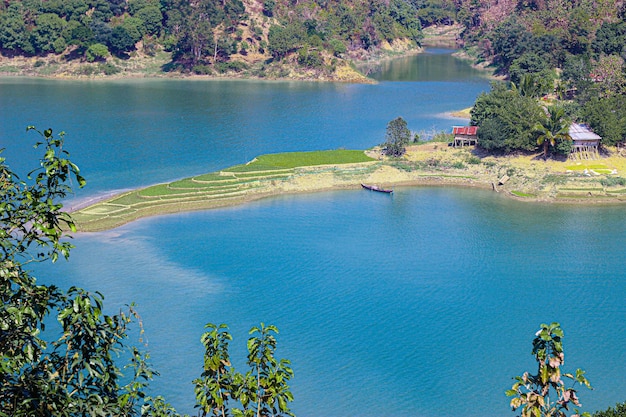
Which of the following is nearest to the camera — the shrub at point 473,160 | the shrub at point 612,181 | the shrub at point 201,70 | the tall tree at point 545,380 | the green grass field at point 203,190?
the tall tree at point 545,380

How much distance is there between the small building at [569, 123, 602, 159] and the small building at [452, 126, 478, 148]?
362 inches

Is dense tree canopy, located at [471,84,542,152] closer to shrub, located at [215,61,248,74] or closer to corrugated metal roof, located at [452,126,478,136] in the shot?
corrugated metal roof, located at [452,126,478,136]

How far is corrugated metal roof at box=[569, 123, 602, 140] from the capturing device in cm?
7281

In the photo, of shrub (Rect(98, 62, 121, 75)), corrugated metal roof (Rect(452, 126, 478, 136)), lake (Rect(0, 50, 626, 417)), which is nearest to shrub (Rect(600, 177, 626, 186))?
lake (Rect(0, 50, 626, 417))

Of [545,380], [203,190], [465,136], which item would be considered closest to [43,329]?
[545,380]

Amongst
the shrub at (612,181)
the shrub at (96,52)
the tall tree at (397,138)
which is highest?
the shrub at (96,52)

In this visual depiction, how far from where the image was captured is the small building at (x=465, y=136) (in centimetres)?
7819

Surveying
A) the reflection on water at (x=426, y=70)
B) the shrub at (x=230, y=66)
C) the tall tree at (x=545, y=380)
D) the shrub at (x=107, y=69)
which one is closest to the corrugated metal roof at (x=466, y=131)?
the reflection on water at (x=426, y=70)

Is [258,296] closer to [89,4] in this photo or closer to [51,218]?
[51,218]

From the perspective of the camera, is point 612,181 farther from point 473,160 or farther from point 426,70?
point 426,70

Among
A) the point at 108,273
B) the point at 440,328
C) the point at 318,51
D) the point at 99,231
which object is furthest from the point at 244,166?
the point at 318,51

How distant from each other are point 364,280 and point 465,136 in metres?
34.1

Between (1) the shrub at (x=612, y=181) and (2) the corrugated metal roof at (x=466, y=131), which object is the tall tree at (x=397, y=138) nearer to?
(2) the corrugated metal roof at (x=466, y=131)

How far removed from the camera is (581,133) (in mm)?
73812
